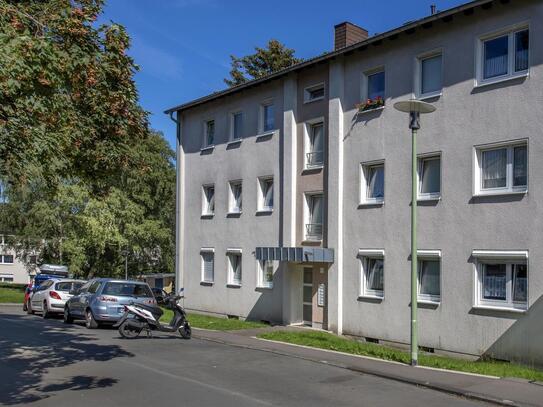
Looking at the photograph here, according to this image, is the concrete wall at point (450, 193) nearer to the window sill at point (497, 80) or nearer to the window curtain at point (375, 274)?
the window sill at point (497, 80)

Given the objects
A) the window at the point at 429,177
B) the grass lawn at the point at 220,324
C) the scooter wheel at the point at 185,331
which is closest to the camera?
the scooter wheel at the point at 185,331

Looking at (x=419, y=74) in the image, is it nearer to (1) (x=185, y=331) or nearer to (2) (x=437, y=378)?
(2) (x=437, y=378)

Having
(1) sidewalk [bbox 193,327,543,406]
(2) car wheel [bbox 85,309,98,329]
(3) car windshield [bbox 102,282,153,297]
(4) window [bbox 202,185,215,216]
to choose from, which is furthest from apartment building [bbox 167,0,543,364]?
(2) car wheel [bbox 85,309,98,329]

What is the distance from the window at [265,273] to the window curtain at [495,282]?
8.93 meters

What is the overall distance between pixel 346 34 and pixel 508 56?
23.0 ft

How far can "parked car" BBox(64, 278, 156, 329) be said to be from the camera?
18641 millimetres

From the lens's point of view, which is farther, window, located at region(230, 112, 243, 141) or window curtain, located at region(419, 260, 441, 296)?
window, located at region(230, 112, 243, 141)

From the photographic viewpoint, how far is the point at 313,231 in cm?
2067

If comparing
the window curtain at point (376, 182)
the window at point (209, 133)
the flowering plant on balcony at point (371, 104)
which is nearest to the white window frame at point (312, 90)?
the flowering plant on balcony at point (371, 104)

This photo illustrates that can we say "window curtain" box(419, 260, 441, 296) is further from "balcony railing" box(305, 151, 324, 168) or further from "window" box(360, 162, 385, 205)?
"balcony railing" box(305, 151, 324, 168)

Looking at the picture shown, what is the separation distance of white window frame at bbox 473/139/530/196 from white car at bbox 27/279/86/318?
1481 cm

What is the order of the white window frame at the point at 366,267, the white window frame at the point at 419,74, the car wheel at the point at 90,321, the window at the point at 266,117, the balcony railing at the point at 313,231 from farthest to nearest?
1. the window at the point at 266,117
2. the balcony railing at the point at 313,231
3. the car wheel at the point at 90,321
4. the white window frame at the point at 366,267
5. the white window frame at the point at 419,74

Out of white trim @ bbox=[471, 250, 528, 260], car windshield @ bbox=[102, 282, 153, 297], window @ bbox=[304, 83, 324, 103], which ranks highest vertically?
window @ bbox=[304, 83, 324, 103]

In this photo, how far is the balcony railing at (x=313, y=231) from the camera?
66.9ft
